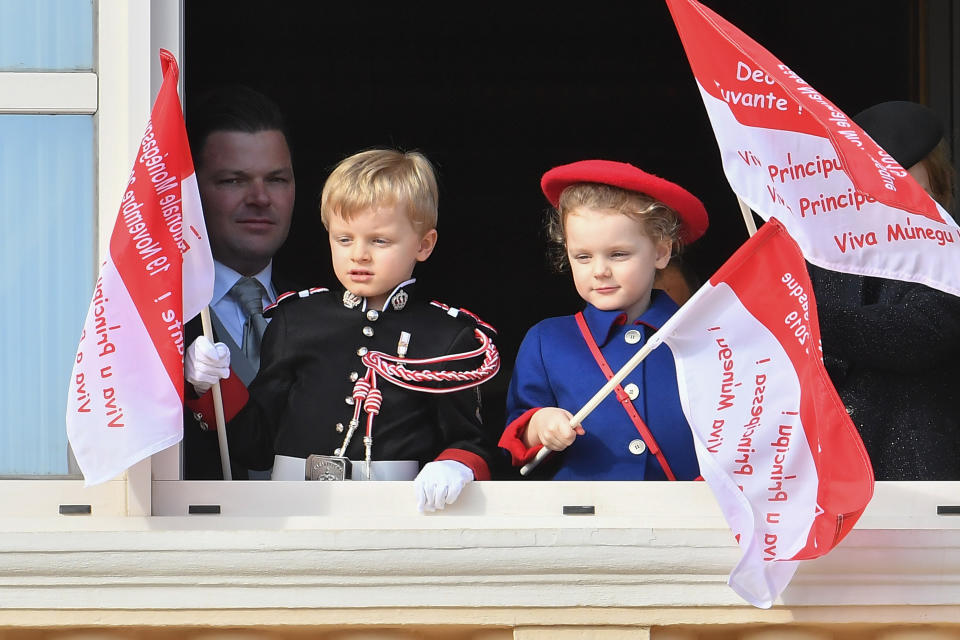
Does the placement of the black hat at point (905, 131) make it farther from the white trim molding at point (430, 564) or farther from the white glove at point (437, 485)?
the white glove at point (437, 485)

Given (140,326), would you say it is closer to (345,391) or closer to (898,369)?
(345,391)

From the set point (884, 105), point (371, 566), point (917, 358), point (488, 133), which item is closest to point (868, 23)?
point (488, 133)

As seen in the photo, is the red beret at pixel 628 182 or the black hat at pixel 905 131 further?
the black hat at pixel 905 131

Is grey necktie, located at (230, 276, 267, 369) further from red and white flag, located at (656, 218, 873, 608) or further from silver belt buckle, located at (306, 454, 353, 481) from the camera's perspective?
red and white flag, located at (656, 218, 873, 608)

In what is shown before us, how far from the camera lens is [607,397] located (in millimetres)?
→ 3275

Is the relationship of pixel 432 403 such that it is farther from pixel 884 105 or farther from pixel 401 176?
pixel 884 105

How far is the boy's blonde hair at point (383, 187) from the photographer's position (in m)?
3.22

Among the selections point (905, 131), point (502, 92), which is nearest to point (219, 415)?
point (905, 131)

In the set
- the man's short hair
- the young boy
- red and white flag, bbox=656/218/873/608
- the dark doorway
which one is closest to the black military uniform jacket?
the young boy

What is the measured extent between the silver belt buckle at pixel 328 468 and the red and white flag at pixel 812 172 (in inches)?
38.0

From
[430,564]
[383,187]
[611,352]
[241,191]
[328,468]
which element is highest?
[383,187]

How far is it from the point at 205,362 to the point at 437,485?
51 cm

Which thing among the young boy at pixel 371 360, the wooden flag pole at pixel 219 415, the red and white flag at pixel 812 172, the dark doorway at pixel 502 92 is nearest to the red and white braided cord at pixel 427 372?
the young boy at pixel 371 360

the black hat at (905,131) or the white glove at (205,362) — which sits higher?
the black hat at (905,131)
